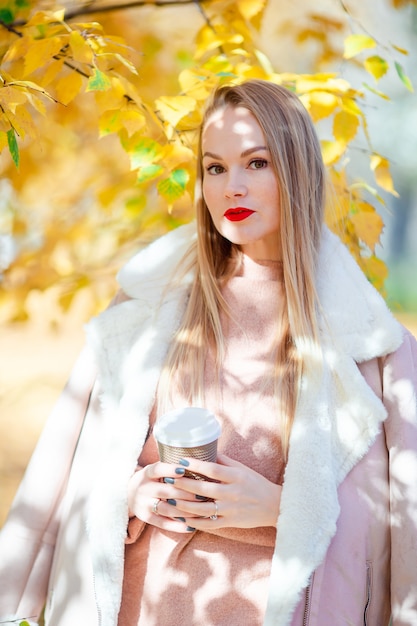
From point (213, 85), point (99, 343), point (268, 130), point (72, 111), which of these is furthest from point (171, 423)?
point (72, 111)

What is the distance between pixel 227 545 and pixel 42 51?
1.18 meters

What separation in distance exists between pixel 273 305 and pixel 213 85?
624mm

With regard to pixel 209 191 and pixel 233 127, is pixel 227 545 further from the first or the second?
pixel 233 127

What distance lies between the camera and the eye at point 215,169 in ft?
5.02

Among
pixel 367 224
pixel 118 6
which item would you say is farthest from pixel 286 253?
pixel 118 6

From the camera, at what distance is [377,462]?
145 centimetres

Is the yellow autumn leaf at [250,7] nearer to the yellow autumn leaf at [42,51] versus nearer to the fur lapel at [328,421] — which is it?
the yellow autumn leaf at [42,51]

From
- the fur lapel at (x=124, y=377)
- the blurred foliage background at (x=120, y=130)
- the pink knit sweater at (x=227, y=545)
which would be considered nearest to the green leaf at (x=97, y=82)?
the blurred foliage background at (x=120, y=130)

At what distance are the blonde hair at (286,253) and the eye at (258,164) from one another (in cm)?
2

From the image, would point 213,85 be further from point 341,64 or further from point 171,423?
point 171,423

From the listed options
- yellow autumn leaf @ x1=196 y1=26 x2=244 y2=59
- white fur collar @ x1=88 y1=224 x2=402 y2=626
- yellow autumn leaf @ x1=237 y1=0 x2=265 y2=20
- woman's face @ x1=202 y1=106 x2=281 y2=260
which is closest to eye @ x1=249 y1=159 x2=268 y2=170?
woman's face @ x1=202 y1=106 x2=281 y2=260

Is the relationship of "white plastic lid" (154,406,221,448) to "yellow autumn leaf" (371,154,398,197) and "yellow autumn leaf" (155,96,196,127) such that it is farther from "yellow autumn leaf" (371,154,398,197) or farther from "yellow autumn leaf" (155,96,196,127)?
"yellow autumn leaf" (371,154,398,197)

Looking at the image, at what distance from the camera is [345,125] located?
1873 mm

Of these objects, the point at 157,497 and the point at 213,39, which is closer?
the point at 157,497
